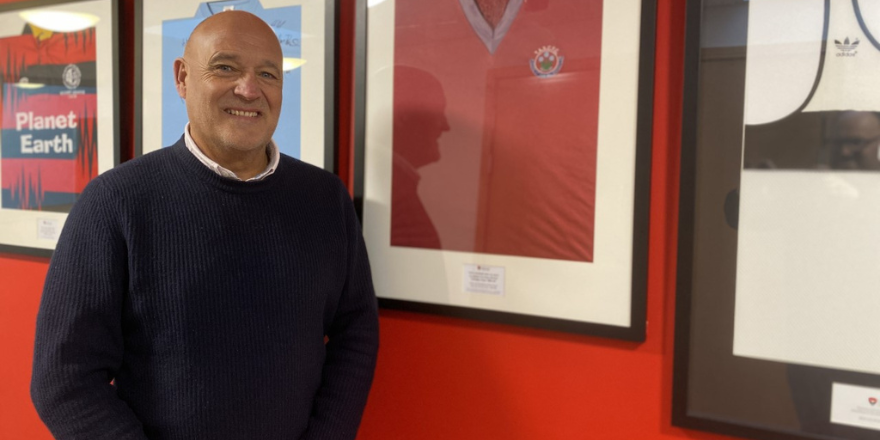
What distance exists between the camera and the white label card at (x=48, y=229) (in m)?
1.83

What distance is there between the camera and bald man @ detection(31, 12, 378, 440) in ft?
3.38

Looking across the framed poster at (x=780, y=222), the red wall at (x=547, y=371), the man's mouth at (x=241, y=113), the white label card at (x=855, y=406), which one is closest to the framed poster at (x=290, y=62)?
the red wall at (x=547, y=371)

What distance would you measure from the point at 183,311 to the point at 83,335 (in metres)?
0.16

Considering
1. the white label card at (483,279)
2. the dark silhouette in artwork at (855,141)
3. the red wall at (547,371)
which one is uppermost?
the dark silhouette in artwork at (855,141)

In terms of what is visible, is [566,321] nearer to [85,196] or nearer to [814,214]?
[814,214]

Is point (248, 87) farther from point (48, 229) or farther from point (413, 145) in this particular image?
point (48, 229)

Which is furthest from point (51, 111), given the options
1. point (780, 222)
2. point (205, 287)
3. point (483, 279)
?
point (780, 222)

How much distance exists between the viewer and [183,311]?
107cm

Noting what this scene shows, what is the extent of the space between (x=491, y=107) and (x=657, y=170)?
35 cm

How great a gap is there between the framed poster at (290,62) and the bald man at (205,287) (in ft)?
0.78

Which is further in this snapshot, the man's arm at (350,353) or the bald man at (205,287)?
the man's arm at (350,353)

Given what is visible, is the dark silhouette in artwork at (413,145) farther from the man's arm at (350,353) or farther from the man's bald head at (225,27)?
the man's bald head at (225,27)

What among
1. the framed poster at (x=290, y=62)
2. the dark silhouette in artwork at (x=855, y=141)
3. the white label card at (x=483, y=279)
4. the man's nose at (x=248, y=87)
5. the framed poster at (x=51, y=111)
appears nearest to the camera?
the dark silhouette in artwork at (x=855, y=141)

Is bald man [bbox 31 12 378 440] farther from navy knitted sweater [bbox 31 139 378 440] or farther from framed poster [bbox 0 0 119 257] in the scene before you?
framed poster [bbox 0 0 119 257]
